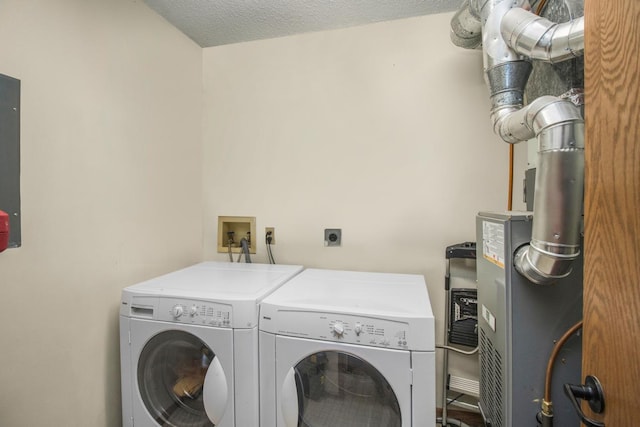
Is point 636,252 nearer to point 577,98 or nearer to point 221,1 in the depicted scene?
point 577,98

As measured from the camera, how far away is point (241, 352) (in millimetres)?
1123

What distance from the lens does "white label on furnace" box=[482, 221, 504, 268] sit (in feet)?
3.17

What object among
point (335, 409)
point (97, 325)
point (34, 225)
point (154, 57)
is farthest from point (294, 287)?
point (154, 57)

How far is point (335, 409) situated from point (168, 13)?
208cm

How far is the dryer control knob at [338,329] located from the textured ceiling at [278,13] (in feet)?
5.02

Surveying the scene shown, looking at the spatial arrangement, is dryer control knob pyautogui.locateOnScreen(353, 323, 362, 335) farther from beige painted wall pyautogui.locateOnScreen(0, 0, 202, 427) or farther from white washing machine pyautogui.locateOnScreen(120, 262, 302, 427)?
beige painted wall pyautogui.locateOnScreen(0, 0, 202, 427)

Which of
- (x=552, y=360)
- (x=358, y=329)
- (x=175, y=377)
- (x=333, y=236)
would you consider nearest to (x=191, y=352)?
(x=175, y=377)

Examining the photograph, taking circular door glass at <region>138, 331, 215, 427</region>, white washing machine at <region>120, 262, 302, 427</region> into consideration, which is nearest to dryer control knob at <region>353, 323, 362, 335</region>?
white washing machine at <region>120, 262, 302, 427</region>

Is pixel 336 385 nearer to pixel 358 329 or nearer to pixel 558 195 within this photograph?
pixel 358 329

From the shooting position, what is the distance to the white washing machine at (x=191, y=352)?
1.13 metres

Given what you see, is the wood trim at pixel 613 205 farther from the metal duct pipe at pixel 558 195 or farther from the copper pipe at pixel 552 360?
the copper pipe at pixel 552 360

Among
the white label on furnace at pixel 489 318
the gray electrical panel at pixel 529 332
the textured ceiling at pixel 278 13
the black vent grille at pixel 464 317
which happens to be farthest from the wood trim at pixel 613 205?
the textured ceiling at pixel 278 13

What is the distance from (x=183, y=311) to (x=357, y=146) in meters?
1.21

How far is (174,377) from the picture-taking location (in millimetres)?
1317
